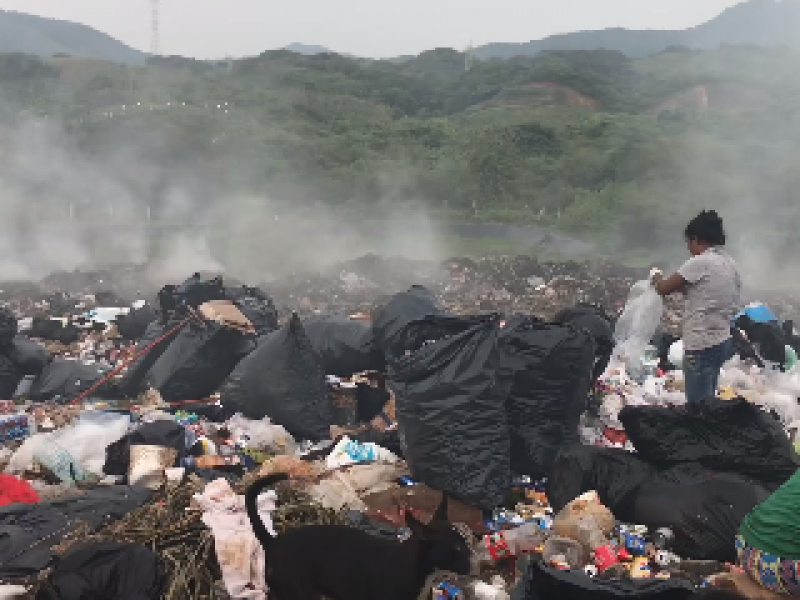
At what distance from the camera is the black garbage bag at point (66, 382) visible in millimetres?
5582

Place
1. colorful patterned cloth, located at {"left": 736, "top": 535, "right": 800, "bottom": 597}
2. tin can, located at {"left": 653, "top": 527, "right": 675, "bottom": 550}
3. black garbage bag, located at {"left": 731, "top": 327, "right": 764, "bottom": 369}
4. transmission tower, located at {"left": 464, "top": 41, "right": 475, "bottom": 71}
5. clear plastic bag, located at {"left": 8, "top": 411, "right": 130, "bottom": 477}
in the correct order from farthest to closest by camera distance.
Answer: transmission tower, located at {"left": 464, "top": 41, "right": 475, "bottom": 71} → black garbage bag, located at {"left": 731, "top": 327, "right": 764, "bottom": 369} → clear plastic bag, located at {"left": 8, "top": 411, "right": 130, "bottom": 477} → tin can, located at {"left": 653, "top": 527, "right": 675, "bottom": 550} → colorful patterned cloth, located at {"left": 736, "top": 535, "right": 800, "bottom": 597}

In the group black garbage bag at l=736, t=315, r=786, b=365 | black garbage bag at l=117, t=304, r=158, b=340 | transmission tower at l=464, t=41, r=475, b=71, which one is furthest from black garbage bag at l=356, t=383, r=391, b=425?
transmission tower at l=464, t=41, r=475, b=71

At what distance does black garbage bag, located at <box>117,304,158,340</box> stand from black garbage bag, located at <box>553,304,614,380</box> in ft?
13.2

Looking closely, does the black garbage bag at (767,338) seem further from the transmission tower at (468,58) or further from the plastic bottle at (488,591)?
the transmission tower at (468,58)

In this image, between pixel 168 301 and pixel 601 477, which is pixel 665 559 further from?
pixel 168 301

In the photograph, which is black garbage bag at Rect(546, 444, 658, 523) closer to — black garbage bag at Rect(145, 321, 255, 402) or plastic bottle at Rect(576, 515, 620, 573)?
plastic bottle at Rect(576, 515, 620, 573)

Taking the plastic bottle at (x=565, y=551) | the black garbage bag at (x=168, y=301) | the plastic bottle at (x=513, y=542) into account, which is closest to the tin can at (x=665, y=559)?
the plastic bottle at (x=565, y=551)

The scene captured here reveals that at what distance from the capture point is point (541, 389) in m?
3.90

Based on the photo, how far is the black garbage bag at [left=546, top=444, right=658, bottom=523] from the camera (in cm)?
344

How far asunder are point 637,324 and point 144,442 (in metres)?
3.36

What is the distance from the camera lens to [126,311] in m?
8.13

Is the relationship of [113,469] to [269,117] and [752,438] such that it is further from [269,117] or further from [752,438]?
[269,117]

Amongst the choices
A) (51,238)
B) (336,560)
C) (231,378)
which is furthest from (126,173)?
(336,560)

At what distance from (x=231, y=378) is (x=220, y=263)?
7.45m
